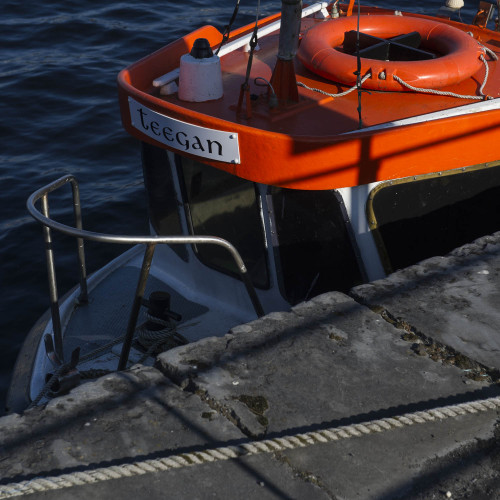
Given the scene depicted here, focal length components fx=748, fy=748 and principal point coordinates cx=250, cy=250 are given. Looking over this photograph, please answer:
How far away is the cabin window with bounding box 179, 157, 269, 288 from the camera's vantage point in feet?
15.0

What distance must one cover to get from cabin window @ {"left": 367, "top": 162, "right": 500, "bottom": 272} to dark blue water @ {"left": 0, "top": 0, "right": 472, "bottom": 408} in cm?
320

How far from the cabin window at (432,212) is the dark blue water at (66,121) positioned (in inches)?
126

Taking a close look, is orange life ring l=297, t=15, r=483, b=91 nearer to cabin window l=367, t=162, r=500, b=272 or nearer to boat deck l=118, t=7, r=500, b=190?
boat deck l=118, t=7, r=500, b=190

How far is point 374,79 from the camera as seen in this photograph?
15.0 feet

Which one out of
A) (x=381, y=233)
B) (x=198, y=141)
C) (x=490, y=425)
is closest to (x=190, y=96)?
(x=198, y=141)

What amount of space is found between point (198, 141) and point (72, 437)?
6.67 ft

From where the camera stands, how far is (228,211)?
4723 millimetres

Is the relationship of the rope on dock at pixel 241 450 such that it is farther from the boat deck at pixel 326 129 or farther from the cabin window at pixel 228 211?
the cabin window at pixel 228 211

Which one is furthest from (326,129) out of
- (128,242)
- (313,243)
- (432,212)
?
(128,242)

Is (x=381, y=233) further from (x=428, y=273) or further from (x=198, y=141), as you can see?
(x=198, y=141)

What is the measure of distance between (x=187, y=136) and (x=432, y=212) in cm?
150

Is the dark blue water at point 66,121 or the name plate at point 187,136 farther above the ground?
the name plate at point 187,136

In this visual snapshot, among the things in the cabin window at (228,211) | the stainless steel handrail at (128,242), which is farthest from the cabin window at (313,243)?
the stainless steel handrail at (128,242)

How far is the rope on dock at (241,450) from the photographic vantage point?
243 centimetres
